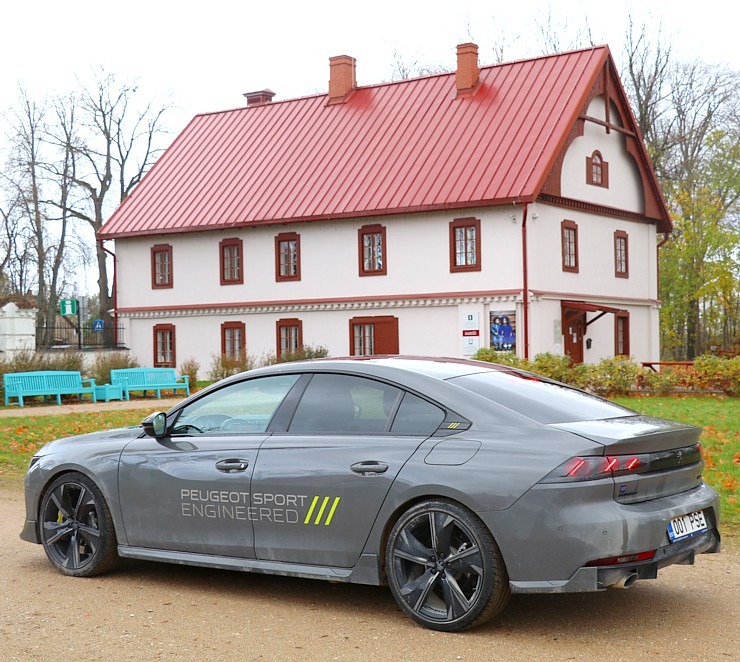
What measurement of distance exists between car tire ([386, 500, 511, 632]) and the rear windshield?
2.35 feet

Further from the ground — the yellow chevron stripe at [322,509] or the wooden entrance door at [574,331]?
the wooden entrance door at [574,331]

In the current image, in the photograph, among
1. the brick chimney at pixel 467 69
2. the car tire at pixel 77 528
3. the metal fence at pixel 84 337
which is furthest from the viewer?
the metal fence at pixel 84 337

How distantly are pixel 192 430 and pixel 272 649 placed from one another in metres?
1.98

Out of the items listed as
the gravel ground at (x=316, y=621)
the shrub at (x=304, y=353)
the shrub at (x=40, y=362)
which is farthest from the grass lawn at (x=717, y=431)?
the shrub at (x=40, y=362)

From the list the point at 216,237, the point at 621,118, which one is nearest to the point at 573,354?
the point at 621,118

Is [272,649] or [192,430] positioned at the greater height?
[192,430]

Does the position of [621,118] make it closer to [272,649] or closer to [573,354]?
[573,354]

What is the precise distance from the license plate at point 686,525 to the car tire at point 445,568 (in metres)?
0.94

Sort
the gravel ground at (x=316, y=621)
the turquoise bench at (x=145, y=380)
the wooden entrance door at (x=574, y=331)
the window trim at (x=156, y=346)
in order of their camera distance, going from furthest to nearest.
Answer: the window trim at (x=156, y=346) < the wooden entrance door at (x=574, y=331) < the turquoise bench at (x=145, y=380) < the gravel ground at (x=316, y=621)

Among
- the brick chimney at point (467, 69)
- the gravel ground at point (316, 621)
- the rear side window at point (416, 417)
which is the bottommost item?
the gravel ground at point (316, 621)

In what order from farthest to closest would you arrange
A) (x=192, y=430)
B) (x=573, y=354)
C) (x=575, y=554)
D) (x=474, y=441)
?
(x=573, y=354), (x=192, y=430), (x=474, y=441), (x=575, y=554)

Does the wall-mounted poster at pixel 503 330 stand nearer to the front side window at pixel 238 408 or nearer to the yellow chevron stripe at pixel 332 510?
the front side window at pixel 238 408

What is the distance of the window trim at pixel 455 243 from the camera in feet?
109

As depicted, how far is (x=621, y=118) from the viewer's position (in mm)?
37750
